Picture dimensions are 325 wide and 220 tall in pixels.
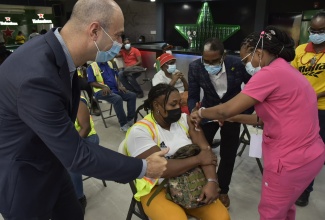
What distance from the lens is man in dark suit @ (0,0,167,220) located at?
944 millimetres

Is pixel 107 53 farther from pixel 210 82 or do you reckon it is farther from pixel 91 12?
pixel 210 82

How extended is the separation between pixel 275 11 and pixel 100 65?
19.4ft

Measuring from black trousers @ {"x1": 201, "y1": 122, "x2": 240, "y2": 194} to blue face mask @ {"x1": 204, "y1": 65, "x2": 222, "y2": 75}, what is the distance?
17.4 inches

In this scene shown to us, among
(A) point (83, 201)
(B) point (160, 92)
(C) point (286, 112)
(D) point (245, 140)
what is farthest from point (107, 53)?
(D) point (245, 140)

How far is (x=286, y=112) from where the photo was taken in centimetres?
139

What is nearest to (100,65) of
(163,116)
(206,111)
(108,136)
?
(108,136)

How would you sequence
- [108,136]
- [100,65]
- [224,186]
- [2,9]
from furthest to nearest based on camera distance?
[2,9] < [100,65] < [108,136] < [224,186]

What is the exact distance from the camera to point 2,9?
46.9ft

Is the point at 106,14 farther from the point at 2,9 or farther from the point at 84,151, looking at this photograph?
the point at 2,9

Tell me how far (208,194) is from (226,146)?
82 centimetres

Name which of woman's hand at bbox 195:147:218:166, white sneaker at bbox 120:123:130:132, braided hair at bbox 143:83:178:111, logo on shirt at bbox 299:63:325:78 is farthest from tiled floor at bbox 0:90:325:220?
white sneaker at bbox 120:123:130:132

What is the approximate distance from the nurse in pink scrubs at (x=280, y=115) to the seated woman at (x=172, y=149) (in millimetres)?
299

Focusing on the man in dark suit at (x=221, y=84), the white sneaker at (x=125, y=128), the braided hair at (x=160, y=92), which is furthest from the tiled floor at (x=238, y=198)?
the white sneaker at (x=125, y=128)

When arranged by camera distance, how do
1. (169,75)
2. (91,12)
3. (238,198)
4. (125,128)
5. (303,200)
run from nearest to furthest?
(91,12)
(303,200)
(238,198)
(169,75)
(125,128)
